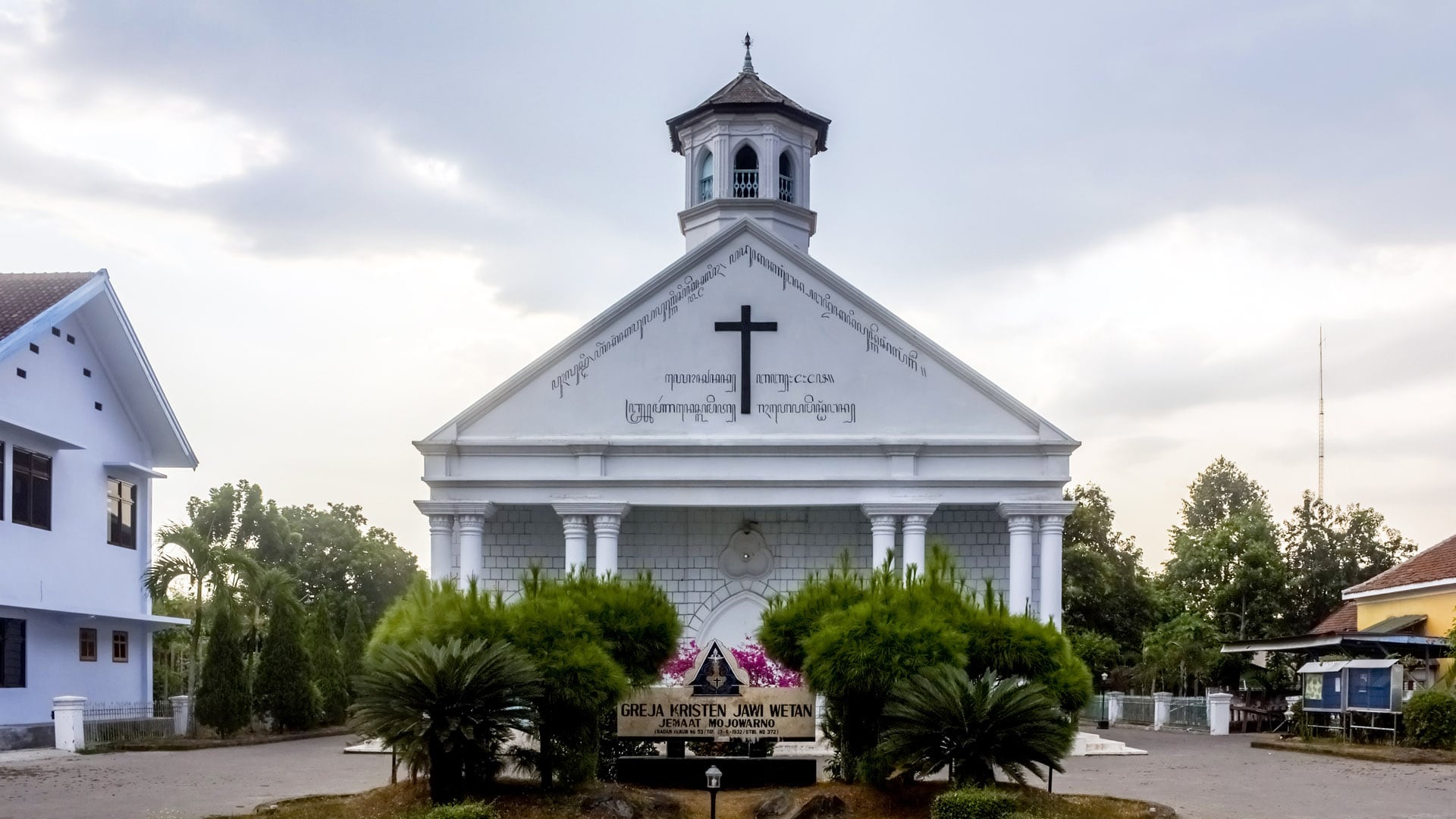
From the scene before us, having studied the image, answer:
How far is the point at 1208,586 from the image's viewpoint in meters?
52.9

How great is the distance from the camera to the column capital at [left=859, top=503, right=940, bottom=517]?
30812mm

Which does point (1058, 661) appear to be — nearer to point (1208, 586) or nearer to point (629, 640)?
point (629, 640)

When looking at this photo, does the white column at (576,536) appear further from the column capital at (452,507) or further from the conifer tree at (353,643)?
the conifer tree at (353,643)

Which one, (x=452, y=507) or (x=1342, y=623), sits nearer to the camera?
(x=452, y=507)

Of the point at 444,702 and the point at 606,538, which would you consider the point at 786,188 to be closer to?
the point at 606,538

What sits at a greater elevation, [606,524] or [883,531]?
[606,524]

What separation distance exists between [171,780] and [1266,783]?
608 inches

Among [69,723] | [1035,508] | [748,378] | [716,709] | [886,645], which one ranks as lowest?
[69,723]

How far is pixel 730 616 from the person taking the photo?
32781 mm

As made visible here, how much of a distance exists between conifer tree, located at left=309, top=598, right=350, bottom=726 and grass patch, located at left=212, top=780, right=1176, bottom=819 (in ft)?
68.8

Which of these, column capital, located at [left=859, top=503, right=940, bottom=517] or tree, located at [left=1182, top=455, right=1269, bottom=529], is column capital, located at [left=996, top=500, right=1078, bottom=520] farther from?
tree, located at [left=1182, top=455, right=1269, bottom=529]

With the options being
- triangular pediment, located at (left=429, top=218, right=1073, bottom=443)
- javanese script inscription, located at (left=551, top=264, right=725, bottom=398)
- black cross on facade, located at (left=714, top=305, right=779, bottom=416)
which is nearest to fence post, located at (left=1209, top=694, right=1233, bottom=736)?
triangular pediment, located at (left=429, top=218, right=1073, bottom=443)

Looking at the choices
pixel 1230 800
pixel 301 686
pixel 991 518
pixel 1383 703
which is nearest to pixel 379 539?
pixel 301 686

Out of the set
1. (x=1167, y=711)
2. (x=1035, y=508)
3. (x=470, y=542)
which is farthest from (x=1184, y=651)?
(x=470, y=542)
